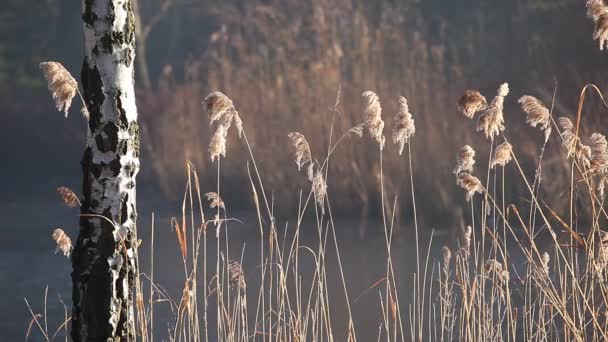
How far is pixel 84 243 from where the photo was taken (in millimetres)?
2406

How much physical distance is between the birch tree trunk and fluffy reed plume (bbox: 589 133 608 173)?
120 cm

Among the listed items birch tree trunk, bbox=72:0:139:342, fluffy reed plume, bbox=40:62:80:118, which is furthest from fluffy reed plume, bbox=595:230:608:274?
fluffy reed plume, bbox=40:62:80:118

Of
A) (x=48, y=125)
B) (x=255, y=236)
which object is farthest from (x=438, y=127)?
(x=48, y=125)

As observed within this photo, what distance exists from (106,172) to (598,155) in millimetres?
1290

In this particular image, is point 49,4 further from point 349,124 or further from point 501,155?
point 501,155

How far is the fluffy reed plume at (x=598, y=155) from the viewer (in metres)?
2.68

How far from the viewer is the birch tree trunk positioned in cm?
237

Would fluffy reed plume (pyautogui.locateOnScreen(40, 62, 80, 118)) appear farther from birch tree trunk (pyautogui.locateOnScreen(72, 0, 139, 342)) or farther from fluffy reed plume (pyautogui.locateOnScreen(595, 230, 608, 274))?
fluffy reed plume (pyautogui.locateOnScreen(595, 230, 608, 274))

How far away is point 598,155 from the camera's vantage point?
A: 2719 mm

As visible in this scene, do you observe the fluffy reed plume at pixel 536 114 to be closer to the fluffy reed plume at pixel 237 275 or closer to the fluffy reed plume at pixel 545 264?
the fluffy reed plume at pixel 545 264

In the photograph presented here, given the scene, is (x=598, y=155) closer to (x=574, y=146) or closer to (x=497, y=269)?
(x=574, y=146)

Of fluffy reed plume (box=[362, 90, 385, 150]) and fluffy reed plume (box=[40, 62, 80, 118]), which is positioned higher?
fluffy reed plume (box=[40, 62, 80, 118])

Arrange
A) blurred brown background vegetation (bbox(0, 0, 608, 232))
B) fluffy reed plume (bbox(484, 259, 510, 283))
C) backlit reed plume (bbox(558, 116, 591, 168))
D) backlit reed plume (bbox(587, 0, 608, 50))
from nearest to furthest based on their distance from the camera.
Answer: backlit reed plume (bbox(587, 0, 608, 50)) < backlit reed plume (bbox(558, 116, 591, 168)) < fluffy reed plume (bbox(484, 259, 510, 283)) < blurred brown background vegetation (bbox(0, 0, 608, 232))

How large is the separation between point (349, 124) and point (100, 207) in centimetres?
471
